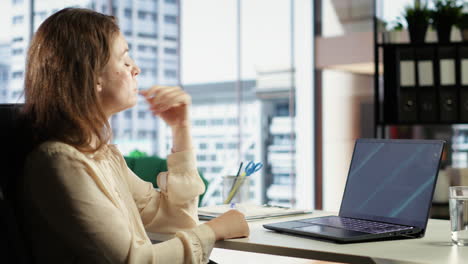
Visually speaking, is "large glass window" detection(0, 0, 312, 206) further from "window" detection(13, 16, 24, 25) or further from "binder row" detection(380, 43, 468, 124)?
"binder row" detection(380, 43, 468, 124)

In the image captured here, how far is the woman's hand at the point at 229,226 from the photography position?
4.42 feet

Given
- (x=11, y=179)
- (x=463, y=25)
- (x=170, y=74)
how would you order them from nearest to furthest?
1. (x=11, y=179)
2. (x=463, y=25)
3. (x=170, y=74)

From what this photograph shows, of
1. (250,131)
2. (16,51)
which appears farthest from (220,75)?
(16,51)

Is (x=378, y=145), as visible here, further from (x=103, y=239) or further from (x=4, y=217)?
(x=4, y=217)

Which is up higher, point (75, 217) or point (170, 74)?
point (170, 74)

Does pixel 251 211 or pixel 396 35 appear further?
pixel 396 35

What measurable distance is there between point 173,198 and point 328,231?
1.41ft

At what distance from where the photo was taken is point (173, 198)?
1593mm

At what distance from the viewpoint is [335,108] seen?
546 centimetres

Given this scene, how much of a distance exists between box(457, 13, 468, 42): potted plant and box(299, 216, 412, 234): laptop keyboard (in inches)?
100

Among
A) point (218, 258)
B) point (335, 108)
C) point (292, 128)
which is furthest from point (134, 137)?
point (218, 258)

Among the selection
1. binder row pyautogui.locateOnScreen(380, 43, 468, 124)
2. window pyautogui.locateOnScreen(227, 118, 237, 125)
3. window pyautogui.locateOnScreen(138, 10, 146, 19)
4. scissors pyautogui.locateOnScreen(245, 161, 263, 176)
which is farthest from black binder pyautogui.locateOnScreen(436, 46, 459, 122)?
window pyautogui.locateOnScreen(138, 10, 146, 19)

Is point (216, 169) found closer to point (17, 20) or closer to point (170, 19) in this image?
point (170, 19)

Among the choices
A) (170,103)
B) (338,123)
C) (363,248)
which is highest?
(338,123)
